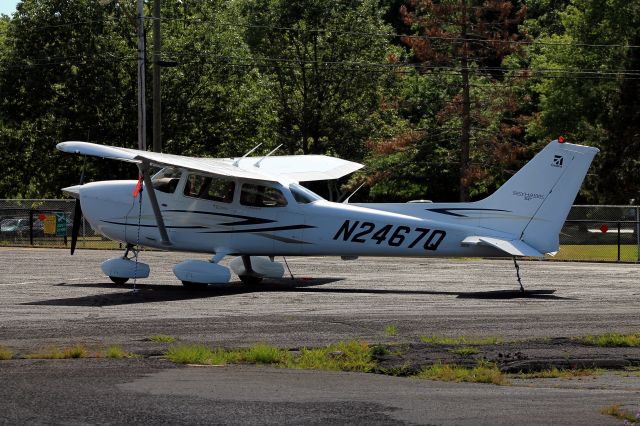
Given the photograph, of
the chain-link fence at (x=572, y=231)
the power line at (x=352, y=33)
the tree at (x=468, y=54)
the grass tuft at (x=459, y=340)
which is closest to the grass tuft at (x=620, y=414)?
the grass tuft at (x=459, y=340)

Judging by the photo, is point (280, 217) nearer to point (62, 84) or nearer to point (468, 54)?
point (468, 54)

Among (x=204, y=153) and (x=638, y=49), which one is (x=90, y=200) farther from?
(x=638, y=49)

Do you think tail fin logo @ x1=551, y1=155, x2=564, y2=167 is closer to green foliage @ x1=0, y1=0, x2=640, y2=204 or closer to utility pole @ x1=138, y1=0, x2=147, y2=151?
utility pole @ x1=138, y1=0, x2=147, y2=151

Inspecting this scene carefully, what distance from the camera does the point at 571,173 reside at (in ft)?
70.9

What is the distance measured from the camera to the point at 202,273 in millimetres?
22531

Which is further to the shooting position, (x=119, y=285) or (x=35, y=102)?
(x=35, y=102)

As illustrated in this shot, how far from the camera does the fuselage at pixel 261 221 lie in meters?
22.5

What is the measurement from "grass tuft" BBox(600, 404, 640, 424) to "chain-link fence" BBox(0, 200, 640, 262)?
26.2 m

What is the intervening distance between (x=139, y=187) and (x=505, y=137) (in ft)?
106

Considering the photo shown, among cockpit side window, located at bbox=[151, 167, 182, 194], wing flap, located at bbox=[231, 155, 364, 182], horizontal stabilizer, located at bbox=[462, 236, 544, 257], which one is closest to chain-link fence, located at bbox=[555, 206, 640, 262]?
wing flap, located at bbox=[231, 155, 364, 182]

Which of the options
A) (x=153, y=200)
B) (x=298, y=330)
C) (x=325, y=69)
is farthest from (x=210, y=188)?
(x=325, y=69)

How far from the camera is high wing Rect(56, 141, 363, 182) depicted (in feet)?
72.7

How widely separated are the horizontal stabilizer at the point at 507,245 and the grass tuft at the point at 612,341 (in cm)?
559

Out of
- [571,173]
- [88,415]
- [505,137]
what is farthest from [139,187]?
[505,137]
